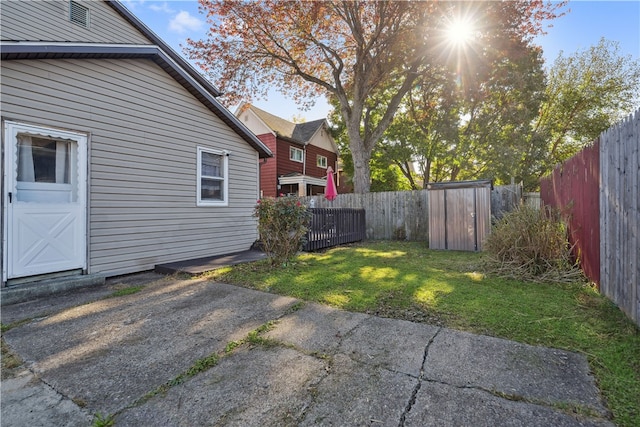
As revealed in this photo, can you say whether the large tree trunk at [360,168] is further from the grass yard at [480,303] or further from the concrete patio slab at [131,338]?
the concrete patio slab at [131,338]

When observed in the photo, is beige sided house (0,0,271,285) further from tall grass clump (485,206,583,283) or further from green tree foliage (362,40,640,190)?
green tree foliage (362,40,640,190)

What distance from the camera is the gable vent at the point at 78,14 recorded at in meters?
6.93

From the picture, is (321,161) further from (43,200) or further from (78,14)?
(43,200)

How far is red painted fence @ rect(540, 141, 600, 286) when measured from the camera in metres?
3.66

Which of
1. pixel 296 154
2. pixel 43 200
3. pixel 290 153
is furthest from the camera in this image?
pixel 296 154

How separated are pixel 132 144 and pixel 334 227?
17.6 ft

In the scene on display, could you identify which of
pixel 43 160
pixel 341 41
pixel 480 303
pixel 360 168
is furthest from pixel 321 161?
pixel 480 303

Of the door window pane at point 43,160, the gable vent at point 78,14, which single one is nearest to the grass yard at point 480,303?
the door window pane at point 43,160

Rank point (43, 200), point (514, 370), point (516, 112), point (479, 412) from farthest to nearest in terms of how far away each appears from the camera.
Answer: point (516, 112) → point (43, 200) → point (514, 370) → point (479, 412)

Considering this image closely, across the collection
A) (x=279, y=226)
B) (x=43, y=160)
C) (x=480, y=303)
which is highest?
(x=43, y=160)

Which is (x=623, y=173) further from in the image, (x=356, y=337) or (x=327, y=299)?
(x=327, y=299)

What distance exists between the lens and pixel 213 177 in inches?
276

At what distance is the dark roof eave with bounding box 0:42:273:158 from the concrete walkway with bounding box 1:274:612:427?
11.6 feet

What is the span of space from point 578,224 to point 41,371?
21.4ft
